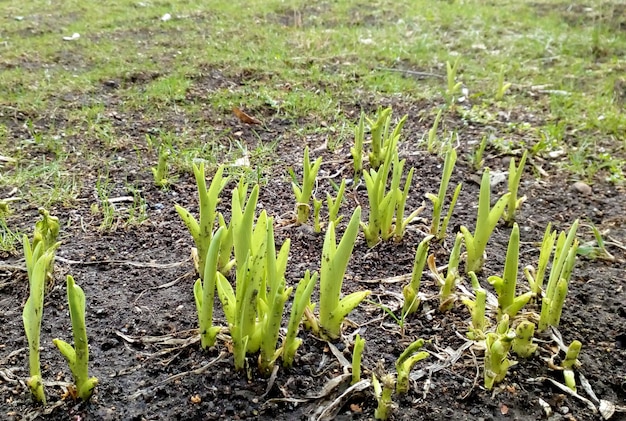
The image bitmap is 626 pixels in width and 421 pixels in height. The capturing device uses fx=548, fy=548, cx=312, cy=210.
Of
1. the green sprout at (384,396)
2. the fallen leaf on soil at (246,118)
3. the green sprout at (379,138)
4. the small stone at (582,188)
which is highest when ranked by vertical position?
the green sprout at (379,138)

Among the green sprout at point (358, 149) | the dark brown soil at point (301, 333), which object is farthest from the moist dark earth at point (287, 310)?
the green sprout at point (358, 149)

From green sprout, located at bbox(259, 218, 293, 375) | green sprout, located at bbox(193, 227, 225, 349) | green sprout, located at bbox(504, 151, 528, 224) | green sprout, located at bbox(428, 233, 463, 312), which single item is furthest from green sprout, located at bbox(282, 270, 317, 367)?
green sprout, located at bbox(504, 151, 528, 224)

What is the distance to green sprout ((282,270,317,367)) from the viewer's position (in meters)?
1.24

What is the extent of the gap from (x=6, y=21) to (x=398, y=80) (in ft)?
11.9

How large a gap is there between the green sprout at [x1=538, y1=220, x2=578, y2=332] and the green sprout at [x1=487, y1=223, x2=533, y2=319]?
0.08 meters

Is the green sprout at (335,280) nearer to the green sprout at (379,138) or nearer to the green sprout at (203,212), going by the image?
the green sprout at (203,212)

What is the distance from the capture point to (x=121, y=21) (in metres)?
5.13

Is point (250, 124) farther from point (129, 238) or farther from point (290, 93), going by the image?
point (129, 238)

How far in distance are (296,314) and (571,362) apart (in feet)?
2.41

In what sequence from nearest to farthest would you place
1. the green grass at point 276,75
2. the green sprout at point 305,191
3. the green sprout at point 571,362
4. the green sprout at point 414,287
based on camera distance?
the green sprout at point 571,362
the green sprout at point 414,287
the green sprout at point 305,191
the green grass at point 276,75

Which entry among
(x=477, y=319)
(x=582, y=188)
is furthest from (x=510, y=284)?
(x=582, y=188)

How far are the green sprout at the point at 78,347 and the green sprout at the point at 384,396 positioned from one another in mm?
650

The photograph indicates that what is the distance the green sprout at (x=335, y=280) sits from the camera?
133 cm

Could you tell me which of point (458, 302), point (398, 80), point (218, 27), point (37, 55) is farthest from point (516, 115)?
point (37, 55)
